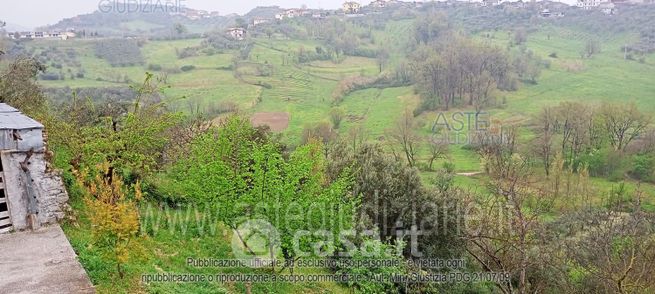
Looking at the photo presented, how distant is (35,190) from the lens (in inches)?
508

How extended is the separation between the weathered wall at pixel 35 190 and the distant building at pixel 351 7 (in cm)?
17551

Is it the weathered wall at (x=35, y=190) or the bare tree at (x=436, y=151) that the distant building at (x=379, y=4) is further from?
the weathered wall at (x=35, y=190)

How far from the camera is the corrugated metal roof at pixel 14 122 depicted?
12312 millimetres

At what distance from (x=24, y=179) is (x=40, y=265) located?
2.99 metres

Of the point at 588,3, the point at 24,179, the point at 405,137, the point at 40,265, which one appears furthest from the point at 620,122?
the point at 588,3

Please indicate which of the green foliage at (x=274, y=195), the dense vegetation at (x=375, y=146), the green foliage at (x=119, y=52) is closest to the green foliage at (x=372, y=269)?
the dense vegetation at (x=375, y=146)

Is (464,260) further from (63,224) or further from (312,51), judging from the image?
(312,51)

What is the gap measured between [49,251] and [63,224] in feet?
6.59

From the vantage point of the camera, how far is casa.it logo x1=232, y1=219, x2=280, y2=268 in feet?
42.4

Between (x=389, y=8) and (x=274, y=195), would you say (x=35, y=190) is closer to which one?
(x=274, y=195)

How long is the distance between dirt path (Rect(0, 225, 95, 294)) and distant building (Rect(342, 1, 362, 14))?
580ft

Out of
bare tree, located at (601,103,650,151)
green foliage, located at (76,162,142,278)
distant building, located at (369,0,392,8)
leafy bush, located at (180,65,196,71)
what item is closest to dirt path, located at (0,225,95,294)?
green foliage, located at (76,162,142,278)

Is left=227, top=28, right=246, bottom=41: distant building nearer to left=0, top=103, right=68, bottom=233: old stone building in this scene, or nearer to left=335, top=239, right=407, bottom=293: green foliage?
left=0, top=103, right=68, bottom=233: old stone building

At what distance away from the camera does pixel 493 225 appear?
22.2m
